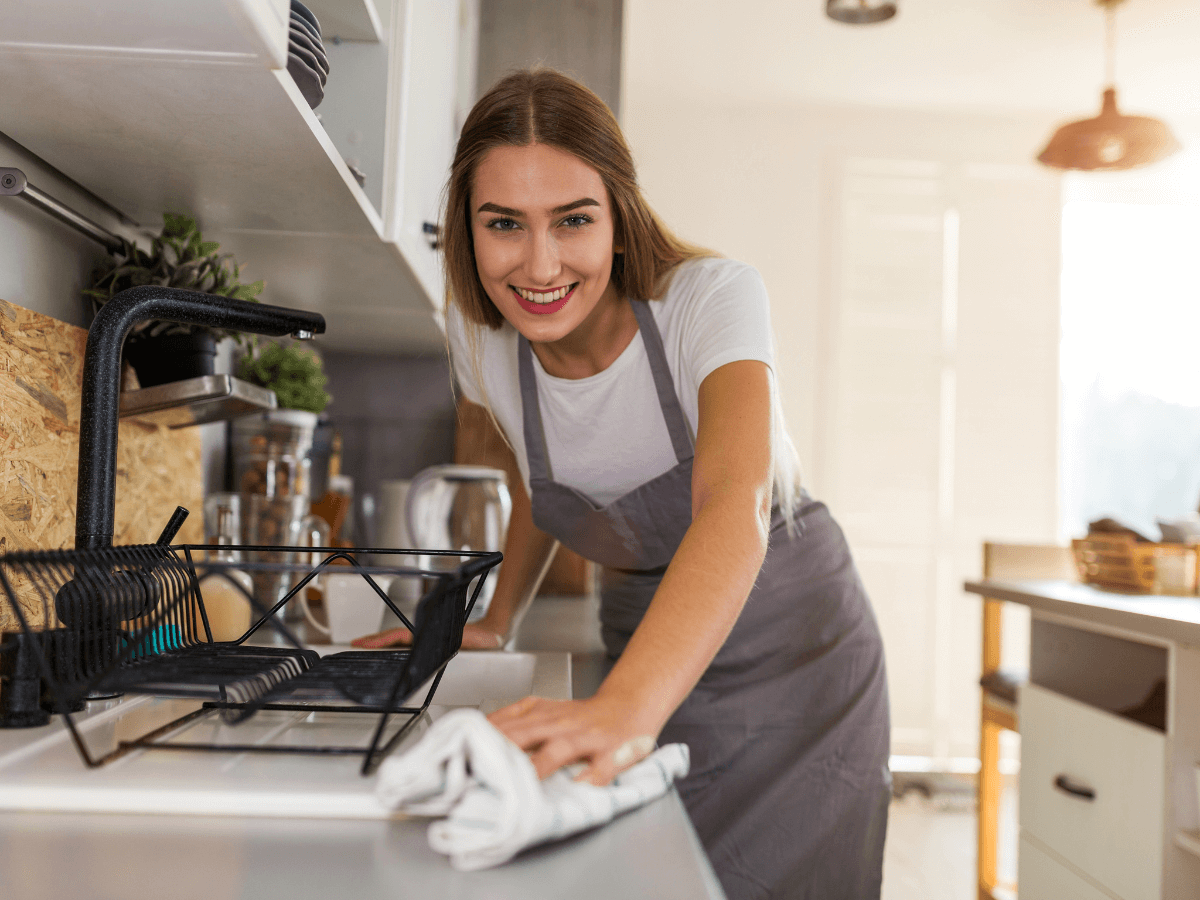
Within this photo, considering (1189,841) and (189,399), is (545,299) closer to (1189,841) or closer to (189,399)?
(189,399)

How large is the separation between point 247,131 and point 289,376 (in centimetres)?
81

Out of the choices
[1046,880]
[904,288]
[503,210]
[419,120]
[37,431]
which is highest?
[904,288]

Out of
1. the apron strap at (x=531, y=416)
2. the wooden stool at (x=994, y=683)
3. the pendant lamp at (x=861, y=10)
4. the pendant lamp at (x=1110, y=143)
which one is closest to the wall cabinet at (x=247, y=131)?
the apron strap at (x=531, y=416)

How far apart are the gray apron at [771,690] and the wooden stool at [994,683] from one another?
1.31m

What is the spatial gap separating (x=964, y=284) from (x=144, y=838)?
365 cm

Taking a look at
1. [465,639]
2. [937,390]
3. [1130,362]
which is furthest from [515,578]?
[1130,362]

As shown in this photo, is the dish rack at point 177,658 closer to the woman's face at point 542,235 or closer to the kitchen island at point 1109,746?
the woman's face at point 542,235

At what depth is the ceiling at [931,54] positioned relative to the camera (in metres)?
2.83

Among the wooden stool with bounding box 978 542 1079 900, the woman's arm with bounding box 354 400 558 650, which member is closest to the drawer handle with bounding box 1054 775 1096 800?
the wooden stool with bounding box 978 542 1079 900

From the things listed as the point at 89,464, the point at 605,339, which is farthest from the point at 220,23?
the point at 605,339

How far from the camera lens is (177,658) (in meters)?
0.52

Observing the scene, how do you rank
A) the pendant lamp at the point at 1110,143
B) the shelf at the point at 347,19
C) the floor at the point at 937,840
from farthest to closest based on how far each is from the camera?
the floor at the point at 937,840 → the pendant lamp at the point at 1110,143 → the shelf at the point at 347,19

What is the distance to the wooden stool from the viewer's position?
223 cm

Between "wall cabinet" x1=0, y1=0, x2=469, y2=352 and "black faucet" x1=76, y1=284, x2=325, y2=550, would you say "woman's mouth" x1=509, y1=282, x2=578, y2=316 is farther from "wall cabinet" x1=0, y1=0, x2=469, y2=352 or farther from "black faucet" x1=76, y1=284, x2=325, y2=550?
"black faucet" x1=76, y1=284, x2=325, y2=550
